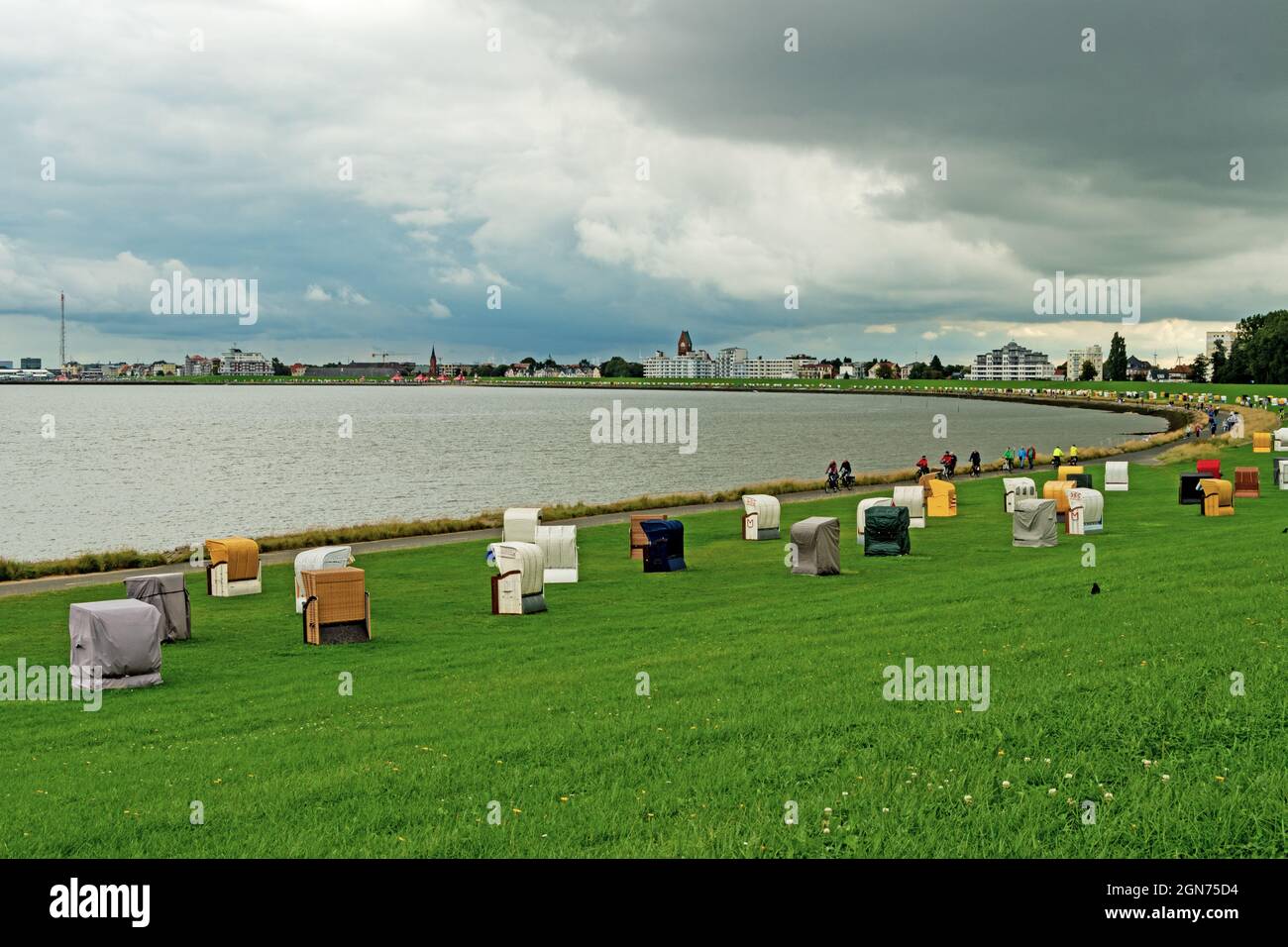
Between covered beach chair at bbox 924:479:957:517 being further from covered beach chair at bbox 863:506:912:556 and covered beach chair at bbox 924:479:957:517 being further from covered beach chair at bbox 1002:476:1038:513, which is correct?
covered beach chair at bbox 863:506:912:556

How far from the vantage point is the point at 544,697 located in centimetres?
1580

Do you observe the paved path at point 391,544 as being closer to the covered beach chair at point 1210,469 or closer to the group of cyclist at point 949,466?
the group of cyclist at point 949,466

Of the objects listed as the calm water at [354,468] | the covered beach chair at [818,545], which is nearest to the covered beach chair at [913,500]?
the covered beach chair at [818,545]

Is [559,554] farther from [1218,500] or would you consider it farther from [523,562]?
[1218,500]

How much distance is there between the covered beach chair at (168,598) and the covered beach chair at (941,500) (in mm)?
34246

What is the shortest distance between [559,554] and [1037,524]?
17238 mm

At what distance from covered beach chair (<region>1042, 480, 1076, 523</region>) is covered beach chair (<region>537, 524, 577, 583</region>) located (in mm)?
18508

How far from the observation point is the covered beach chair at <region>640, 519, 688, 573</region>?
34906 millimetres

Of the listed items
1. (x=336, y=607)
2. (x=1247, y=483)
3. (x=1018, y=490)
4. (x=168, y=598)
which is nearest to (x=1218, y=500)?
(x=1018, y=490)

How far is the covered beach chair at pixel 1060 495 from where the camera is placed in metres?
41.4

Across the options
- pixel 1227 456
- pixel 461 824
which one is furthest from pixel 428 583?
pixel 1227 456

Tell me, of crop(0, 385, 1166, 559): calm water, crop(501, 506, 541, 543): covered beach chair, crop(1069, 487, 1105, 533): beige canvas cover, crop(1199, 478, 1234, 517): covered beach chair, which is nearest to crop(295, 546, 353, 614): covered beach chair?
crop(501, 506, 541, 543): covered beach chair
